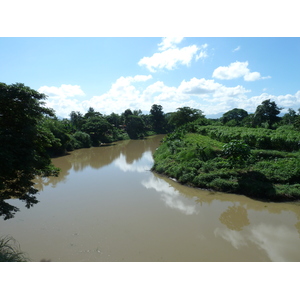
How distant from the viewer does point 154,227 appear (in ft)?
23.9

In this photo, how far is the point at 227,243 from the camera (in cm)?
622

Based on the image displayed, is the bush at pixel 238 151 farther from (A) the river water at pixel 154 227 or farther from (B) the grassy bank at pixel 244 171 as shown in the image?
(A) the river water at pixel 154 227

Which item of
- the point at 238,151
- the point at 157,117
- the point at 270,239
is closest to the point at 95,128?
the point at 157,117

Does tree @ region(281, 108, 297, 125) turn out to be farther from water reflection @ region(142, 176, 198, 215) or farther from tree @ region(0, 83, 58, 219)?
tree @ region(0, 83, 58, 219)

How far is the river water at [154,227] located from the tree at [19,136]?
2075 millimetres

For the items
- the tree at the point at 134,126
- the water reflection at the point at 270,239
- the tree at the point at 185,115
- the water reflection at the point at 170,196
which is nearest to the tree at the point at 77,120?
the tree at the point at 134,126

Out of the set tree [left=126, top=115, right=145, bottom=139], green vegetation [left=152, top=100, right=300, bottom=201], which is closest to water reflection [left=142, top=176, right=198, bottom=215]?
green vegetation [left=152, top=100, right=300, bottom=201]

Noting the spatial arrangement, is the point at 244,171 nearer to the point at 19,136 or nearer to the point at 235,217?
the point at 235,217

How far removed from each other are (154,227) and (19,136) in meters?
4.92

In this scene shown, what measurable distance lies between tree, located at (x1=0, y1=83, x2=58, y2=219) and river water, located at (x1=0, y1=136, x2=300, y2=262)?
208 centimetres

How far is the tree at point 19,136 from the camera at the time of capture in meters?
4.96

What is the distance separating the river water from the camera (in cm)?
584

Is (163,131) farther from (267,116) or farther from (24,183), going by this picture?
(24,183)

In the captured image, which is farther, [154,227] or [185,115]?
[185,115]
